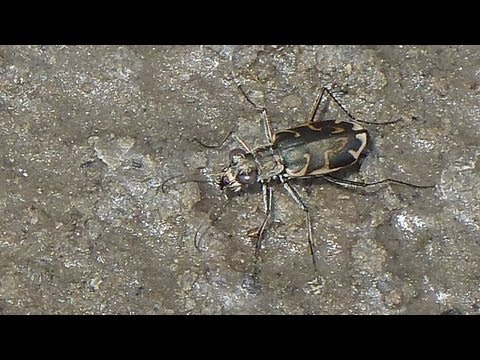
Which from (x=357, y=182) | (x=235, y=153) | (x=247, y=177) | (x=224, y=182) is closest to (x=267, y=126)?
(x=235, y=153)

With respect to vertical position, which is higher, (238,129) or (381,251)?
(238,129)

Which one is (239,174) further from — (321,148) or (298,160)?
(321,148)

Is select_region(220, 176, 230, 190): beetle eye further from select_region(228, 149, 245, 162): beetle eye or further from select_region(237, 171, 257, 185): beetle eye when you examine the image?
select_region(228, 149, 245, 162): beetle eye

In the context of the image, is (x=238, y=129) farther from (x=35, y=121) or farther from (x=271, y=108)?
(x=35, y=121)

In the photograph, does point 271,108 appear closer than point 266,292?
No

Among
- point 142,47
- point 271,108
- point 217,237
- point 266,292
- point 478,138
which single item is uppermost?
point 142,47

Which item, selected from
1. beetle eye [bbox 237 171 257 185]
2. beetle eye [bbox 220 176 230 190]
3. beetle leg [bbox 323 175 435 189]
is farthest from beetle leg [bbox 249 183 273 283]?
beetle leg [bbox 323 175 435 189]

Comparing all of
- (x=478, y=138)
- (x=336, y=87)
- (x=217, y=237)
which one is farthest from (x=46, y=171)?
(x=478, y=138)

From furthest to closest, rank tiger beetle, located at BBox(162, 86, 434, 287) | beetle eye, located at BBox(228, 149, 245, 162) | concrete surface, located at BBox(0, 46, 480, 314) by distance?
beetle eye, located at BBox(228, 149, 245, 162)
tiger beetle, located at BBox(162, 86, 434, 287)
concrete surface, located at BBox(0, 46, 480, 314)

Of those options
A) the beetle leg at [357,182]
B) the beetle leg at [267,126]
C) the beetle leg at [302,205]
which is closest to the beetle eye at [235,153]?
the beetle leg at [267,126]
